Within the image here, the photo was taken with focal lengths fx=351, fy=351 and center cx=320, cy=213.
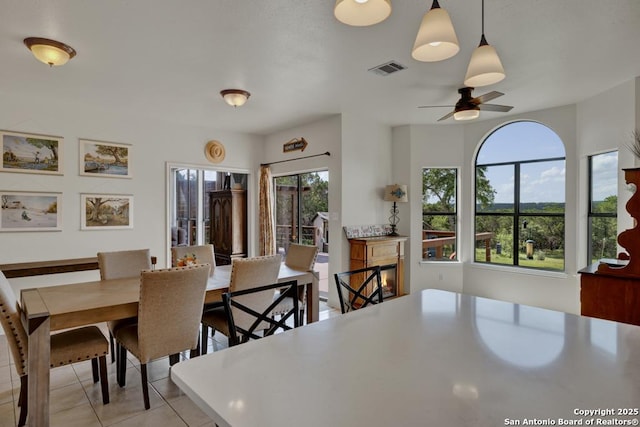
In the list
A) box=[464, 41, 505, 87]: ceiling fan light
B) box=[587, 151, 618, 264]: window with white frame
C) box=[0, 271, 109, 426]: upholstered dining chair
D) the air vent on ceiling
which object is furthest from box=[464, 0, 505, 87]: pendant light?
box=[587, 151, 618, 264]: window with white frame

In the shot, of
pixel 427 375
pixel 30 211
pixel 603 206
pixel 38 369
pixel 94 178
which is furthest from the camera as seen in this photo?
pixel 94 178

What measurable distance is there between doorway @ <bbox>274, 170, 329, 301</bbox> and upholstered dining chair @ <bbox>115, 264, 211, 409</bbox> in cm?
301

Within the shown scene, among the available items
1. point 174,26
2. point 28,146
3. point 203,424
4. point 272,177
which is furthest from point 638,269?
point 28,146

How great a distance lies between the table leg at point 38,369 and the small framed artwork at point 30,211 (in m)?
2.77

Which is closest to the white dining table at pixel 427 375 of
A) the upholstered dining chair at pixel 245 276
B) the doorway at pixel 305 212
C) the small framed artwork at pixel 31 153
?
the upholstered dining chair at pixel 245 276

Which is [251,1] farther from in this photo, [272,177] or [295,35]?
[272,177]

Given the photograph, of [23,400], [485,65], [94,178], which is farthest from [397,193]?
[23,400]

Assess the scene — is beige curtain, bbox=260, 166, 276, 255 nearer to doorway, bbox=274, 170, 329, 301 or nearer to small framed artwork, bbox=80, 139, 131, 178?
doorway, bbox=274, 170, 329, 301

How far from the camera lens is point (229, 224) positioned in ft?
20.3

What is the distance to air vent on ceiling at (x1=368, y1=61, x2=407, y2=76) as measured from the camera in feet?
10.4

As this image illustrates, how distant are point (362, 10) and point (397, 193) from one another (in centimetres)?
410

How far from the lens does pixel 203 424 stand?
2.30 m

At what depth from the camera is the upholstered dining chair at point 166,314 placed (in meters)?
2.37

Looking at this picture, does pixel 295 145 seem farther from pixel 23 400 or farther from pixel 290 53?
pixel 23 400
